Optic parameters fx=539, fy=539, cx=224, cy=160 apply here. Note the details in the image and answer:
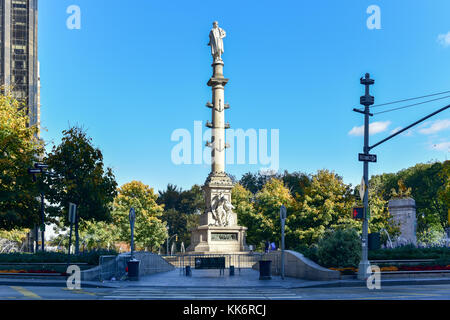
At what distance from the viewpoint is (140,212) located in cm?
7062

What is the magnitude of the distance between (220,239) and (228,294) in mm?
27312

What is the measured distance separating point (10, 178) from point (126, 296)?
21204 millimetres

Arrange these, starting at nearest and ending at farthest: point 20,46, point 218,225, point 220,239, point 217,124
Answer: point 220,239 < point 218,225 < point 217,124 < point 20,46

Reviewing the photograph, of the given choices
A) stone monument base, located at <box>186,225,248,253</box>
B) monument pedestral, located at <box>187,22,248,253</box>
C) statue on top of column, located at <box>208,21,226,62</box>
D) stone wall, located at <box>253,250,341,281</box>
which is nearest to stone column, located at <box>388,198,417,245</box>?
stone monument base, located at <box>186,225,248,253</box>

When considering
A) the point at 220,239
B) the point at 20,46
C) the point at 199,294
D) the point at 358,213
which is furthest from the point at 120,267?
the point at 20,46

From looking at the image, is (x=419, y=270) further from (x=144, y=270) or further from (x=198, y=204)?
(x=198, y=204)

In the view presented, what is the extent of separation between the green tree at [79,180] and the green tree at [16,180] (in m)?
1.35

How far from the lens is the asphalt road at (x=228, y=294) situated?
16047mm

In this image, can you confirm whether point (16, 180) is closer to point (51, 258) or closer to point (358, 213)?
point (51, 258)

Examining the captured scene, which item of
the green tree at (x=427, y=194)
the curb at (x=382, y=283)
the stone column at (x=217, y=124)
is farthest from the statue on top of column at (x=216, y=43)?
the green tree at (x=427, y=194)

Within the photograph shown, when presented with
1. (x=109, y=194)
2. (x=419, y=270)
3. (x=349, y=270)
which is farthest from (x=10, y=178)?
(x=419, y=270)

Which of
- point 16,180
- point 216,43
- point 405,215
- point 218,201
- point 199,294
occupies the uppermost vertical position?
point 216,43

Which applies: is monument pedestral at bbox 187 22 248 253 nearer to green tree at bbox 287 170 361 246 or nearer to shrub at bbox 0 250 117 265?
green tree at bbox 287 170 361 246
